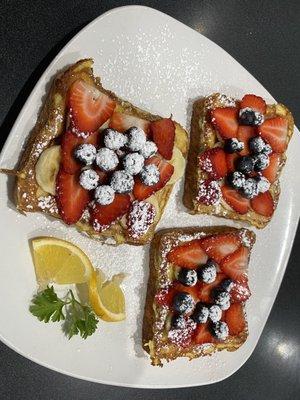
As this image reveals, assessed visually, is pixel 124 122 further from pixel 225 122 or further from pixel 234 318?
pixel 234 318

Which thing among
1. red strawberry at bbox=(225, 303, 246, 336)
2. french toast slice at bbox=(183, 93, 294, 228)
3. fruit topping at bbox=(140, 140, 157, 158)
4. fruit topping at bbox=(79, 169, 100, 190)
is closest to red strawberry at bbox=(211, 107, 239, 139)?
french toast slice at bbox=(183, 93, 294, 228)

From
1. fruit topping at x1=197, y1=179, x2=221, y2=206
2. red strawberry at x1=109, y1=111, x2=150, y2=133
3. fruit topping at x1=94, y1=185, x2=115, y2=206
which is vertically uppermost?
red strawberry at x1=109, y1=111, x2=150, y2=133

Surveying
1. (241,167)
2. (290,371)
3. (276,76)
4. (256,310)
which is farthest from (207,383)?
(276,76)

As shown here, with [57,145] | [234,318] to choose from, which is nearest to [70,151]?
[57,145]

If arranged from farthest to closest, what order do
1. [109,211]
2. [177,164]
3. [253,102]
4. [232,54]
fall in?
[232,54] < [253,102] < [177,164] < [109,211]

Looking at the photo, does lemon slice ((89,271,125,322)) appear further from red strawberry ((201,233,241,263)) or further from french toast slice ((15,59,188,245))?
red strawberry ((201,233,241,263))
